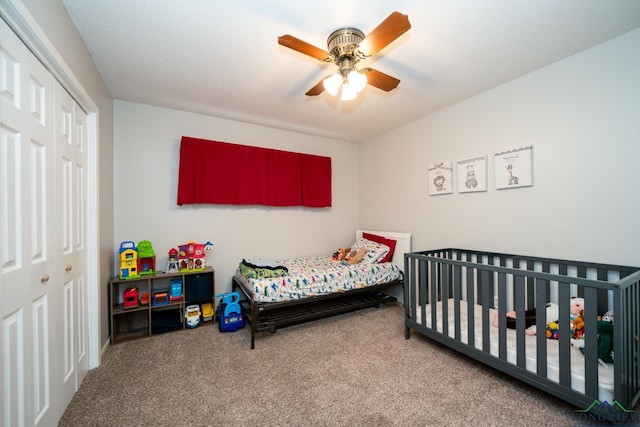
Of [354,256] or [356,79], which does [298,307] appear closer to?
[354,256]

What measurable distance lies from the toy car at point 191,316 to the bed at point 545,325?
2.23 meters

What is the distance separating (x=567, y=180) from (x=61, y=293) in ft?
12.3

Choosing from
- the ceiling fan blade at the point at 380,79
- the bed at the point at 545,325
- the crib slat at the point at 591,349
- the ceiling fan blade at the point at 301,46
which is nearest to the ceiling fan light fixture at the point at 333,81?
the ceiling fan blade at the point at 301,46

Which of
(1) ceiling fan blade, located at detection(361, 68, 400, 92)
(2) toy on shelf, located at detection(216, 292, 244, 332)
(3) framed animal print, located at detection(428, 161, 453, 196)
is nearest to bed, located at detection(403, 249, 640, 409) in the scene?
(3) framed animal print, located at detection(428, 161, 453, 196)

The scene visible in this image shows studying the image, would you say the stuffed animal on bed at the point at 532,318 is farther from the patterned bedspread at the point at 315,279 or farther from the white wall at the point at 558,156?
the patterned bedspread at the point at 315,279

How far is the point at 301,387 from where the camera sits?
5.97ft

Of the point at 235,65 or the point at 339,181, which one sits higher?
the point at 235,65

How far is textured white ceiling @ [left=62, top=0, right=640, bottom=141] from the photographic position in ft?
5.18

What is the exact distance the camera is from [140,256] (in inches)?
105

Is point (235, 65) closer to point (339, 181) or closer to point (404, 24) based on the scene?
point (404, 24)

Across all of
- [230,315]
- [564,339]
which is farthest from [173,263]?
[564,339]

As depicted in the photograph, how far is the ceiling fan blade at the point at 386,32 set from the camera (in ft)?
4.25

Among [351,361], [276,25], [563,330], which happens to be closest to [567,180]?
[563,330]

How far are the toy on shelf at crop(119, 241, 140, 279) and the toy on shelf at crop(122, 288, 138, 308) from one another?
17 cm
